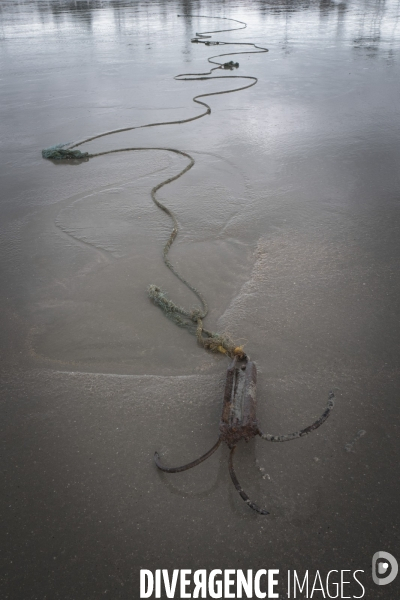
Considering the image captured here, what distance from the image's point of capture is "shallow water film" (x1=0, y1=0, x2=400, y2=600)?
5.26ft

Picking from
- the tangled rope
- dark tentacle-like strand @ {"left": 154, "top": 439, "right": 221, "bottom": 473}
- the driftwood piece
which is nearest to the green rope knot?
the tangled rope

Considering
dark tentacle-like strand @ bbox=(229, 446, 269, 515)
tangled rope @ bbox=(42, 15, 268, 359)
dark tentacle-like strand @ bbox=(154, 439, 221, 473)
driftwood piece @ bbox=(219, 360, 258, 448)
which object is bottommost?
dark tentacle-like strand @ bbox=(229, 446, 269, 515)

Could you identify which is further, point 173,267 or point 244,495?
point 173,267

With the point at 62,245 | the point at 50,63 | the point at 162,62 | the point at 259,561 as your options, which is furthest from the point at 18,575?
the point at 50,63

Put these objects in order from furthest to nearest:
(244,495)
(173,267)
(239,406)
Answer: (173,267), (239,406), (244,495)

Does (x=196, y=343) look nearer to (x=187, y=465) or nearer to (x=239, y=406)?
(x=239, y=406)

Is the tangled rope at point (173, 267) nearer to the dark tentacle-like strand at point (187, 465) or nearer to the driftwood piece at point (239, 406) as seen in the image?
the driftwood piece at point (239, 406)

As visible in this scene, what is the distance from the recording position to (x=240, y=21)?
14625 millimetres

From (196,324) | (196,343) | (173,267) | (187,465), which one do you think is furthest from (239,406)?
(173,267)

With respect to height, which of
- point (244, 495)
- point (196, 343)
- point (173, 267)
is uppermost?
point (173, 267)

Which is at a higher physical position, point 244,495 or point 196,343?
point 196,343

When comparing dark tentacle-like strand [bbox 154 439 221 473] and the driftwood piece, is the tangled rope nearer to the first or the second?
the driftwood piece

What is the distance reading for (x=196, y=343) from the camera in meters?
2.48

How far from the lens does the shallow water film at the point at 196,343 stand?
5.26 ft
